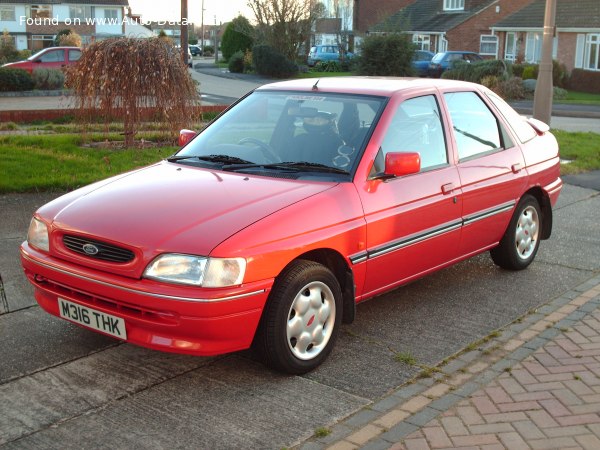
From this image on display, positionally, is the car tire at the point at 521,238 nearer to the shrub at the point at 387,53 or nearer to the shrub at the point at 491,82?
the shrub at the point at 491,82

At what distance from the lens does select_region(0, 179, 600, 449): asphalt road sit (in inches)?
157

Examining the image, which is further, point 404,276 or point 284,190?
point 404,276

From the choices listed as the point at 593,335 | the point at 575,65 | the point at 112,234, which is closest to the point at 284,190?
the point at 112,234

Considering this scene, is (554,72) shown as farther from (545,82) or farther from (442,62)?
(545,82)

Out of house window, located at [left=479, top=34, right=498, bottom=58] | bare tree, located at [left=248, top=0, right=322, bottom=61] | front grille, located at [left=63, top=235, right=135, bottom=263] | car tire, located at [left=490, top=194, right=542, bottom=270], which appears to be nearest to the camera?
front grille, located at [left=63, top=235, right=135, bottom=263]

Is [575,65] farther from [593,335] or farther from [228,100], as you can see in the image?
[593,335]

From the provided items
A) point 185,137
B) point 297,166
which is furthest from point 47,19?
point 297,166

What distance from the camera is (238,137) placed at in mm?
5836

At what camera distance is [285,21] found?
1842 inches

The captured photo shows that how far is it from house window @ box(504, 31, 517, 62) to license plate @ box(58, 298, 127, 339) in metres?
45.6

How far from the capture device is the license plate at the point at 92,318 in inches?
174

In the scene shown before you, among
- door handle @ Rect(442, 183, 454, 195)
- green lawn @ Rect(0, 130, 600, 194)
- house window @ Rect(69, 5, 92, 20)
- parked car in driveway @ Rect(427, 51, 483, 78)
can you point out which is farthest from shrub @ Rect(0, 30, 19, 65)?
house window @ Rect(69, 5, 92, 20)

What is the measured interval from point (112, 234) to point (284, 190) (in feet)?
3.50

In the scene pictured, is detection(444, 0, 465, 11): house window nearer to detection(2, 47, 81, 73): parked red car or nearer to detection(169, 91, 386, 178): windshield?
detection(2, 47, 81, 73): parked red car
